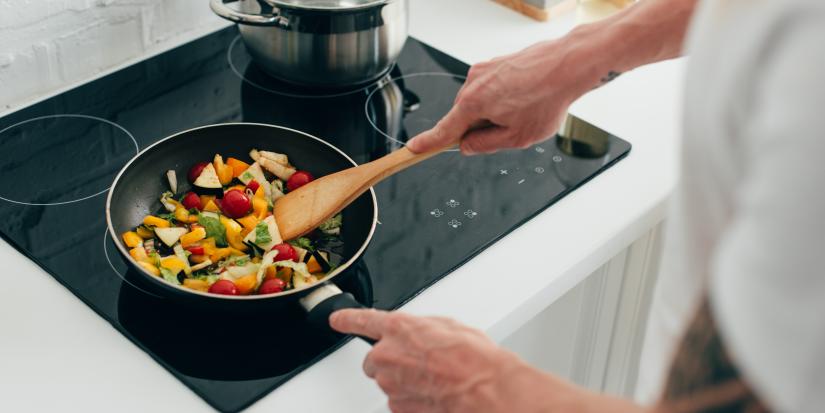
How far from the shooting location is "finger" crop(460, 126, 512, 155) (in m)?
1.04

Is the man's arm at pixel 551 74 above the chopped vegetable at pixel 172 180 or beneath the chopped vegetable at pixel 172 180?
above

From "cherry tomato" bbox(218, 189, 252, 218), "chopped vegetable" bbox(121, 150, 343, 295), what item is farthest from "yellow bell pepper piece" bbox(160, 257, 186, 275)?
"cherry tomato" bbox(218, 189, 252, 218)

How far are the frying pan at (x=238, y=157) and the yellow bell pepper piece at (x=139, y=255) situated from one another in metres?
0.01

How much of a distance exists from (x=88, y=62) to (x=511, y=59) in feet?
2.06

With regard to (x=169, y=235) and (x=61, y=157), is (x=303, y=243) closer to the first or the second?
(x=169, y=235)

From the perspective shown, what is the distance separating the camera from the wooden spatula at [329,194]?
98 cm

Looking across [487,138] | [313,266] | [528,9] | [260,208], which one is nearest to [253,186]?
[260,208]

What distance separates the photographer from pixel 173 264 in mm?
922

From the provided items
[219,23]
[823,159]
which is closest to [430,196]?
[219,23]

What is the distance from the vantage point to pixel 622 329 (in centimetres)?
126

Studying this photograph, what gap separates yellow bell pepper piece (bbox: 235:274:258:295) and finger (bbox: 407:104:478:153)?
224mm

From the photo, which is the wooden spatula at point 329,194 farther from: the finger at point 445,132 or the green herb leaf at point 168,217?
the green herb leaf at point 168,217

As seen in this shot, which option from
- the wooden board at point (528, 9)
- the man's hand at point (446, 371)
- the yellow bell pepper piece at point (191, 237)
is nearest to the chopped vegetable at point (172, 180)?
the yellow bell pepper piece at point (191, 237)

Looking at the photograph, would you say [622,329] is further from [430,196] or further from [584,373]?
[430,196]
